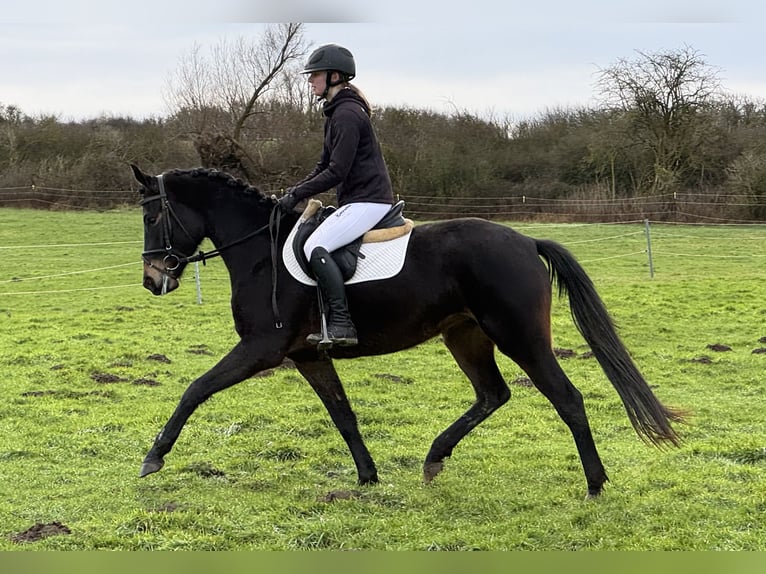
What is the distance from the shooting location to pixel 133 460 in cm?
667

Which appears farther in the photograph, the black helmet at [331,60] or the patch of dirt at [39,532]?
the black helmet at [331,60]

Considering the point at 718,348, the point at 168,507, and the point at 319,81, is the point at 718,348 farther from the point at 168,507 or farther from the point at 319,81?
the point at 168,507

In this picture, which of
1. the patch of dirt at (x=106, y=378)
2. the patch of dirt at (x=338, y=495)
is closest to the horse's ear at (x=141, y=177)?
the patch of dirt at (x=338, y=495)

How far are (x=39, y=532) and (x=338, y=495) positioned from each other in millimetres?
1884

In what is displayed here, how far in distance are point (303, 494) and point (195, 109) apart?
24.1 meters

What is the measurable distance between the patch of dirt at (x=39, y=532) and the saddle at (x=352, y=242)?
2.28 m

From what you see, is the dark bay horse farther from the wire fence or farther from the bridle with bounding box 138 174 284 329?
the wire fence

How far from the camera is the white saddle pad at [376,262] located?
223 inches

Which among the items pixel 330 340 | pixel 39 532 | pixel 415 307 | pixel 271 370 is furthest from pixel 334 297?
pixel 271 370

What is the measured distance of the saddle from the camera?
5684 mm

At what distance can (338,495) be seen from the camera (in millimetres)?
5500

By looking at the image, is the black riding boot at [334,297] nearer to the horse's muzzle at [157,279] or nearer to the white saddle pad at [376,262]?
the white saddle pad at [376,262]

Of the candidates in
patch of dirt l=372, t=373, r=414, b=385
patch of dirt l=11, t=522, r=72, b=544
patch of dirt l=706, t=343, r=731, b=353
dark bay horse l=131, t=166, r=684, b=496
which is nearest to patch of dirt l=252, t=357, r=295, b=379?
patch of dirt l=372, t=373, r=414, b=385

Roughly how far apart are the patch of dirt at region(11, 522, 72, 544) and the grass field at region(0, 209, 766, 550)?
0.05 feet
